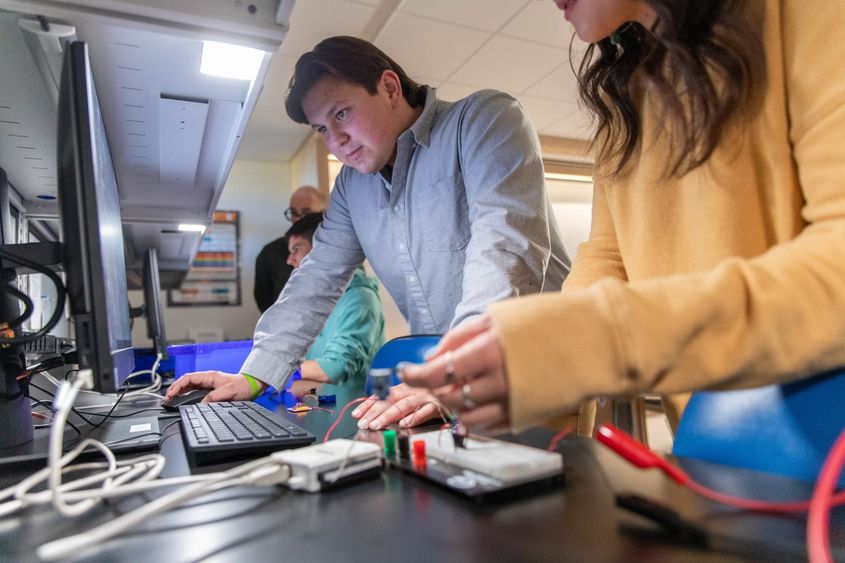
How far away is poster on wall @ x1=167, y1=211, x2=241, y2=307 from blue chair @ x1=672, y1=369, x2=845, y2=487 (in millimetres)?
3923

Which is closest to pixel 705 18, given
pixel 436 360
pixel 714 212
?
pixel 714 212

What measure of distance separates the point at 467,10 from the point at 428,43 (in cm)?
32

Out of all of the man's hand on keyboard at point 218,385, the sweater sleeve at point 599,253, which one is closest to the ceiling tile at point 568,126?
the sweater sleeve at point 599,253

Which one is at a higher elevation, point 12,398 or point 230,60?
point 230,60

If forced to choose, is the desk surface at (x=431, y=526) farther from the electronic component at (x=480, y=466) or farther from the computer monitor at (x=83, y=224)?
the computer monitor at (x=83, y=224)

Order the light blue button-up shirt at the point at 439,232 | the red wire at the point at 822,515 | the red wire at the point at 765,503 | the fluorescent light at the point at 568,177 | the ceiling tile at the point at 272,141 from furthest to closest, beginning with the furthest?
the fluorescent light at the point at 568,177
the ceiling tile at the point at 272,141
the light blue button-up shirt at the point at 439,232
the red wire at the point at 765,503
the red wire at the point at 822,515

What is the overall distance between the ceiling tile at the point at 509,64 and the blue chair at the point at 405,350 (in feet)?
6.67

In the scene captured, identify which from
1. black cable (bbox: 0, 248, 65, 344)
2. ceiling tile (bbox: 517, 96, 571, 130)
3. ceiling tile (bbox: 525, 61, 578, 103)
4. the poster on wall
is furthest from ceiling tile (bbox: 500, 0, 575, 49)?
the poster on wall

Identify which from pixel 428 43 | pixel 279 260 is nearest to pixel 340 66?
pixel 428 43

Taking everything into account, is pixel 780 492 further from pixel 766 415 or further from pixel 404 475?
pixel 404 475

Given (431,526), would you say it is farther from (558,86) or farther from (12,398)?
(558,86)

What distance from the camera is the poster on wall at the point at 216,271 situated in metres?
4.01

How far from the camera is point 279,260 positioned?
3420 mm

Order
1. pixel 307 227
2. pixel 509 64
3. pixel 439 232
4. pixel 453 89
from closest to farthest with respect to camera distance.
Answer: pixel 439 232 < pixel 307 227 < pixel 509 64 < pixel 453 89
